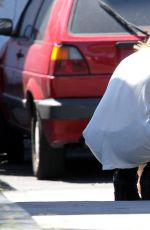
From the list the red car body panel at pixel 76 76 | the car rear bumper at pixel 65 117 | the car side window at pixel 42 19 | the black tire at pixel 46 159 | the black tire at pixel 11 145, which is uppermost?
the car side window at pixel 42 19

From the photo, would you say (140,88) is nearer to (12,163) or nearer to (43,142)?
(43,142)

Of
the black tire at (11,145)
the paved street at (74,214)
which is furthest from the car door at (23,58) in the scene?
the paved street at (74,214)

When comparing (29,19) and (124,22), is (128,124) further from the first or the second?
(29,19)

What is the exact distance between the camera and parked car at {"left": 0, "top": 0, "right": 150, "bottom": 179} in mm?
9867

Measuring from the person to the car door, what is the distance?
299 cm

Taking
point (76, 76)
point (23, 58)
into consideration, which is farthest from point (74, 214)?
point (23, 58)

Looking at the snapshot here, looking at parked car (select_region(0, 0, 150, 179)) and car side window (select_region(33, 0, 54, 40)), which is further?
car side window (select_region(33, 0, 54, 40))

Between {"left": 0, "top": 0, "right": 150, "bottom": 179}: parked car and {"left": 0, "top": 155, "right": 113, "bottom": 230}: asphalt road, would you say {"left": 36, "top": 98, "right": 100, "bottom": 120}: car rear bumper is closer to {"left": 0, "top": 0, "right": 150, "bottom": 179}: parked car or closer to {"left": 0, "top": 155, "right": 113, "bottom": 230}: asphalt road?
{"left": 0, "top": 0, "right": 150, "bottom": 179}: parked car

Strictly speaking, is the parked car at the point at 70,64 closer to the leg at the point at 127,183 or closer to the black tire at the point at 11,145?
the black tire at the point at 11,145

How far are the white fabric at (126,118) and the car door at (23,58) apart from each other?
9.86ft

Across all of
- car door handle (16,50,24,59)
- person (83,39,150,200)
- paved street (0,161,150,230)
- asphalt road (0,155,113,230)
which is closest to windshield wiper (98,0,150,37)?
car door handle (16,50,24,59)

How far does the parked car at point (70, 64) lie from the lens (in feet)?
32.4

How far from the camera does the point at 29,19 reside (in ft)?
37.5

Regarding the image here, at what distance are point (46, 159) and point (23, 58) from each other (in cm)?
121
